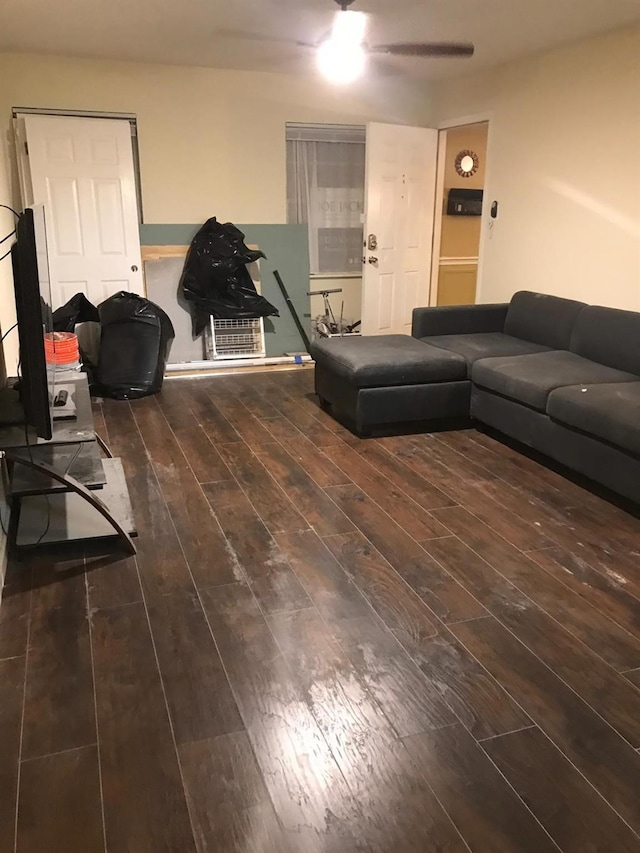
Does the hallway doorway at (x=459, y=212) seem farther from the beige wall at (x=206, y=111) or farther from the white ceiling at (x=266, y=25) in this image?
the white ceiling at (x=266, y=25)

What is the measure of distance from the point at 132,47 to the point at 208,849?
16.5 ft

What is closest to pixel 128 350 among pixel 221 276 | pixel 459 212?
pixel 221 276

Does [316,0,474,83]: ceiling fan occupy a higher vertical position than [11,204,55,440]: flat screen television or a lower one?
higher

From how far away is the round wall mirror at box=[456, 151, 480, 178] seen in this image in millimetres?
6746

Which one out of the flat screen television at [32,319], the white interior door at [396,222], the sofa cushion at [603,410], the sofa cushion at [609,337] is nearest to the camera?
the flat screen television at [32,319]

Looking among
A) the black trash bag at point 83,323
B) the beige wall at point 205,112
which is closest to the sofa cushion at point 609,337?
the beige wall at point 205,112

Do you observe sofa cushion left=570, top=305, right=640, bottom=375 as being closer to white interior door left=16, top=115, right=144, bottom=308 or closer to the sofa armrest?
the sofa armrest

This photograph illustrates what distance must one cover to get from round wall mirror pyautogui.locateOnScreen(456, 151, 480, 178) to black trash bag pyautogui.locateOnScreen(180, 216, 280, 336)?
2386mm

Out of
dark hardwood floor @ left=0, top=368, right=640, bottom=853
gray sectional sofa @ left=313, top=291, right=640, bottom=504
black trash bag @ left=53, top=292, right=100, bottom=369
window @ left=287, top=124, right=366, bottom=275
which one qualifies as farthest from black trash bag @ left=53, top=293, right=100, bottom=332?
dark hardwood floor @ left=0, top=368, right=640, bottom=853

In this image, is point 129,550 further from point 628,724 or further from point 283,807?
point 628,724

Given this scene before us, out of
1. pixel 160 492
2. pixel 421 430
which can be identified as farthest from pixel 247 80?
pixel 160 492

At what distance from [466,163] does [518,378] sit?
12.4 feet

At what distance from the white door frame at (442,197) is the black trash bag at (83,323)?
123 inches

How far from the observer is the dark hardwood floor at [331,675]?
1.59m
